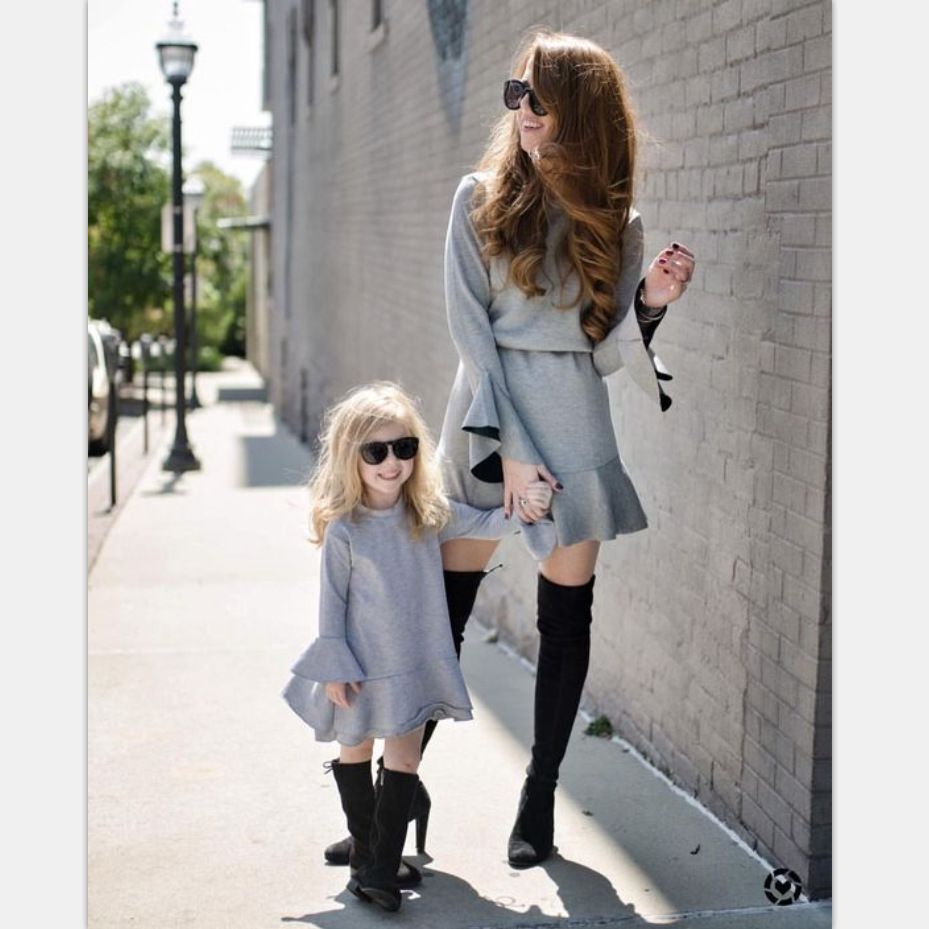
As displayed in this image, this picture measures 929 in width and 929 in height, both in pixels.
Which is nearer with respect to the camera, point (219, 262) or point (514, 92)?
point (514, 92)

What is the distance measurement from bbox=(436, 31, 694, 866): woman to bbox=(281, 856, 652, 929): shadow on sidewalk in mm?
518

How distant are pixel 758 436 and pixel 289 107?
5835 mm

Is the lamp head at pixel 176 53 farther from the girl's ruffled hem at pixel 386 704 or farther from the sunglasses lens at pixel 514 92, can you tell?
the girl's ruffled hem at pixel 386 704

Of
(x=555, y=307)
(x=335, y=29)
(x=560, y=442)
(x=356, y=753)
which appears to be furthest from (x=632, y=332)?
(x=335, y=29)

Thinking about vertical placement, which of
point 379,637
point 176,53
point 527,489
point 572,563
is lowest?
point 379,637

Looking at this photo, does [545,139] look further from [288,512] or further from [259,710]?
[288,512]

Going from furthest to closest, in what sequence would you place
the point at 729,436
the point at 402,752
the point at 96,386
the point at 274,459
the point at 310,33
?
the point at 274,459 < the point at 310,33 < the point at 96,386 < the point at 729,436 < the point at 402,752

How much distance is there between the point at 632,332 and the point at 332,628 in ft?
2.88

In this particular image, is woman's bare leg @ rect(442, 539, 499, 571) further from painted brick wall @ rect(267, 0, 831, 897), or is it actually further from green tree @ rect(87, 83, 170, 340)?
green tree @ rect(87, 83, 170, 340)

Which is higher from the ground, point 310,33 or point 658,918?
point 310,33

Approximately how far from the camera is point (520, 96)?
10.8ft

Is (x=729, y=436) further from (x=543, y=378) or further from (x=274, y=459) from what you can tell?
(x=274, y=459)

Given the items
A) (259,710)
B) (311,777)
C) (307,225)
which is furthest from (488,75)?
(307,225)

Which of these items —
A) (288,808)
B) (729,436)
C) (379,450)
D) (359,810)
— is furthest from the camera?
Result: (288,808)
